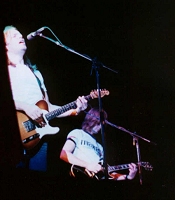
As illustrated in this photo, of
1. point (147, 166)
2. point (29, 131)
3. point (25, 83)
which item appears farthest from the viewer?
point (147, 166)

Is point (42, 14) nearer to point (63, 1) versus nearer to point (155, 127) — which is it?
point (63, 1)

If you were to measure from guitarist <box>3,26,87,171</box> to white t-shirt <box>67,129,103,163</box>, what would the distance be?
200 mm

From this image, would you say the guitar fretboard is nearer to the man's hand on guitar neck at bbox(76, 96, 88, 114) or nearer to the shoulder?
the man's hand on guitar neck at bbox(76, 96, 88, 114)

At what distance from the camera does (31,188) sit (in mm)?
2938

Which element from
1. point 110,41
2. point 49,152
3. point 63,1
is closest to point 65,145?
point 49,152

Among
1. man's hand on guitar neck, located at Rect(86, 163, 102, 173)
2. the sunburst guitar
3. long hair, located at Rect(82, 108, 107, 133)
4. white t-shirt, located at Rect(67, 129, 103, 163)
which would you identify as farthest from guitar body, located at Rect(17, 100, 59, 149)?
man's hand on guitar neck, located at Rect(86, 163, 102, 173)

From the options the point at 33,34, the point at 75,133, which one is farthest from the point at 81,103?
the point at 33,34

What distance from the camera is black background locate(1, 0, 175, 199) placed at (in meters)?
2.92

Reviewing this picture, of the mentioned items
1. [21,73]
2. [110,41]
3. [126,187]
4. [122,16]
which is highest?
[122,16]

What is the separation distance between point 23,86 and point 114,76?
2.86ft

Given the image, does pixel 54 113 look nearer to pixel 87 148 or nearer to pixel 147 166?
pixel 87 148

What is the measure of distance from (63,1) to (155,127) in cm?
154

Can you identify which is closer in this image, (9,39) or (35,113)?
(35,113)

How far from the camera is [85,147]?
292 cm
